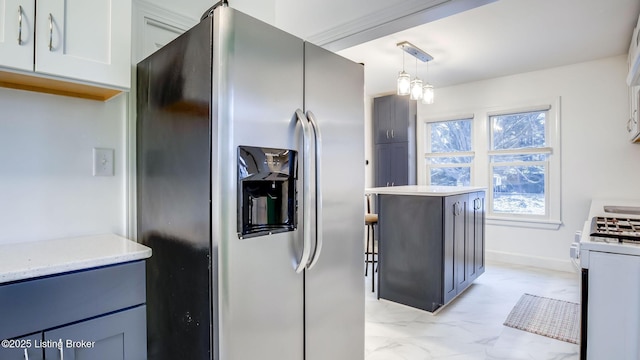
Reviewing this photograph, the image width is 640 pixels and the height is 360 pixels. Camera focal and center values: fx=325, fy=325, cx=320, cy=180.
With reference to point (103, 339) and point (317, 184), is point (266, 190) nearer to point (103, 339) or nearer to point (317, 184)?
point (317, 184)

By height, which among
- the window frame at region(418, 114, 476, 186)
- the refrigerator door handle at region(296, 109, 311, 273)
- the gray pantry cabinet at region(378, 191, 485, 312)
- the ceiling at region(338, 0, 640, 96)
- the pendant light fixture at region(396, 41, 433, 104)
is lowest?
the gray pantry cabinet at region(378, 191, 485, 312)

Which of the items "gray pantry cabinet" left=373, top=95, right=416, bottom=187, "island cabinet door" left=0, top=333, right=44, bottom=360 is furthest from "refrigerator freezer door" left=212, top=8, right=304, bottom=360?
"gray pantry cabinet" left=373, top=95, right=416, bottom=187

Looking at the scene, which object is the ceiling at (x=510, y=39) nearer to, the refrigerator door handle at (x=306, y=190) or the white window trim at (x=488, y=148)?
the white window trim at (x=488, y=148)

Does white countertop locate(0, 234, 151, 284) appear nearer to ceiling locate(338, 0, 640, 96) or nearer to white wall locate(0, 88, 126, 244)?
white wall locate(0, 88, 126, 244)

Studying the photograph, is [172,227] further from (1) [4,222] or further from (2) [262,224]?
(1) [4,222]

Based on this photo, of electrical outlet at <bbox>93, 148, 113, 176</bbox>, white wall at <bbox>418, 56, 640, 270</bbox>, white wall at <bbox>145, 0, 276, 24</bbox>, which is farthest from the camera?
white wall at <bbox>418, 56, 640, 270</bbox>

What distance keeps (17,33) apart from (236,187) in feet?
2.89

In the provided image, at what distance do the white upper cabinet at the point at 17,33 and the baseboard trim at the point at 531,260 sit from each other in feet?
16.1

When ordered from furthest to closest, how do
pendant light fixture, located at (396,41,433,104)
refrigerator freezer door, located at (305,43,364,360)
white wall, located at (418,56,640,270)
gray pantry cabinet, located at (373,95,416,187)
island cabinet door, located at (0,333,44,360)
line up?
gray pantry cabinet, located at (373,95,416,187) → white wall, located at (418,56,640,270) → pendant light fixture, located at (396,41,433,104) → refrigerator freezer door, located at (305,43,364,360) → island cabinet door, located at (0,333,44,360)

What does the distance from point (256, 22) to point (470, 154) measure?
423 centimetres

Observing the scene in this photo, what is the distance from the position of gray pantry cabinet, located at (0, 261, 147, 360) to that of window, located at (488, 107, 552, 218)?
4.53 m

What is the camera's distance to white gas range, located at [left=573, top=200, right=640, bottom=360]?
131cm

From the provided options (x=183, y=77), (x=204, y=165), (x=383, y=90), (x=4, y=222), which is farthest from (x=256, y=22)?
(x=383, y=90)

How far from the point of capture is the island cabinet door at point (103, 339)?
981 millimetres
